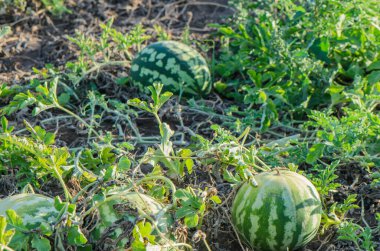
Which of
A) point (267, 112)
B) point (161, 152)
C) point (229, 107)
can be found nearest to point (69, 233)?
point (161, 152)

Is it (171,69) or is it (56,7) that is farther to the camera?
(56,7)

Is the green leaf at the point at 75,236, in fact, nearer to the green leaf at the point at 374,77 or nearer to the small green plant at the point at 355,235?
the small green plant at the point at 355,235

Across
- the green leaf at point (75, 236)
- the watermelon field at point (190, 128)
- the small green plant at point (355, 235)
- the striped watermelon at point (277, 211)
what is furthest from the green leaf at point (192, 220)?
the small green plant at point (355, 235)

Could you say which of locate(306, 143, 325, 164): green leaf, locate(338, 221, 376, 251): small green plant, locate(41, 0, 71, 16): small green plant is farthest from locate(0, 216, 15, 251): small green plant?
locate(41, 0, 71, 16): small green plant

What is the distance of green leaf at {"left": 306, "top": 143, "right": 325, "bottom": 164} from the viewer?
3506 mm

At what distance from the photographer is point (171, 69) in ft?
14.9

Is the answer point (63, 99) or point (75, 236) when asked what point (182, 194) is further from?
point (63, 99)

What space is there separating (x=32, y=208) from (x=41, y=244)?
25 centimetres

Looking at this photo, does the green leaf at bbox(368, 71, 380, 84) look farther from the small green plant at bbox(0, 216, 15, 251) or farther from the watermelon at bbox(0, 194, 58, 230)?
the small green plant at bbox(0, 216, 15, 251)

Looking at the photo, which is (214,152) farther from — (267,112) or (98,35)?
(98,35)

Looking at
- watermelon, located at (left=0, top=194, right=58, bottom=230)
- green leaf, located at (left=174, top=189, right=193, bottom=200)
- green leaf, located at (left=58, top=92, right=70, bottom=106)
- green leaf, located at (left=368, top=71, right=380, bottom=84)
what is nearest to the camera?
watermelon, located at (left=0, top=194, right=58, bottom=230)

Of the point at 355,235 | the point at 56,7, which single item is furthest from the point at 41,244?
the point at 56,7

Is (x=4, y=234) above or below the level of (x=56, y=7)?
above

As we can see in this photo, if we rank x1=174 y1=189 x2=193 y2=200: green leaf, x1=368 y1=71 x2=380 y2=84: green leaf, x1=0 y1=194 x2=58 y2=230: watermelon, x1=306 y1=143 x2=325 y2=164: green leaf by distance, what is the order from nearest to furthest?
1. x1=0 y1=194 x2=58 y2=230: watermelon
2. x1=174 y1=189 x2=193 y2=200: green leaf
3. x1=306 y1=143 x2=325 y2=164: green leaf
4. x1=368 y1=71 x2=380 y2=84: green leaf
